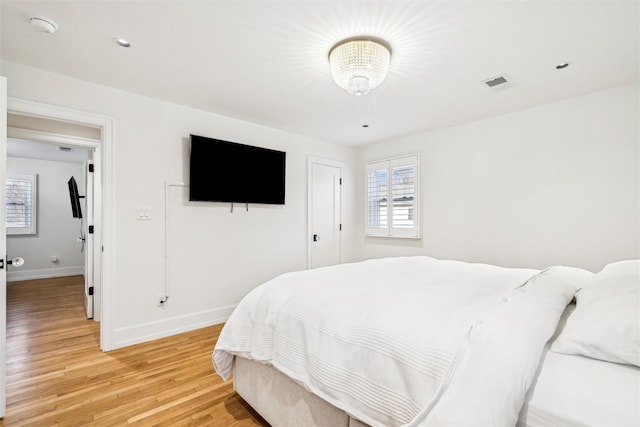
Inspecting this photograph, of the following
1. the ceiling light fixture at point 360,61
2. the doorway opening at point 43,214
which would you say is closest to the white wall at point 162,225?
the ceiling light fixture at point 360,61

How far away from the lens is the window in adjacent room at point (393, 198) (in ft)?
13.7

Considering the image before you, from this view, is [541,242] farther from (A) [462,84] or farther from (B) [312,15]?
(B) [312,15]

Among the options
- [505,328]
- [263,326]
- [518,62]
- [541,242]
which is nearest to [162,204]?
[263,326]

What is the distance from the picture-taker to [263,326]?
5.36 feet

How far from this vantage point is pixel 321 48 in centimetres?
208

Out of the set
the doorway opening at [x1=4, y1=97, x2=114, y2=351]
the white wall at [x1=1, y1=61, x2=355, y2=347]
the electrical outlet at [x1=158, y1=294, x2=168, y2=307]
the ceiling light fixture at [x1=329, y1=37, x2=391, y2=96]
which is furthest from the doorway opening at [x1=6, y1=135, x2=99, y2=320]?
the ceiling light fixture at [x1=329, y1=37, x2=391, y2=96]

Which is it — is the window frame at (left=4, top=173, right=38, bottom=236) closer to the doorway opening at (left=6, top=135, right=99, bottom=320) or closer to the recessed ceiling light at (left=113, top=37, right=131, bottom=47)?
the doorway opening at (left=6, top=135, right=99, bottom=320)

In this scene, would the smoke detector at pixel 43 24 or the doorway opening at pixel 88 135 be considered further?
the doorway opening at pixel 88 135

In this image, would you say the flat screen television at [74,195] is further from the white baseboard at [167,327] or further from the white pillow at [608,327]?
the white pillow at [608,327]

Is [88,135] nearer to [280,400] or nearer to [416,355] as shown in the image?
[280,400]

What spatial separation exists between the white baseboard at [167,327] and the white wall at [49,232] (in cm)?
476

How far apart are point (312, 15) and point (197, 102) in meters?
1.79

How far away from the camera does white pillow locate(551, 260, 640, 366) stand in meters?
0.86

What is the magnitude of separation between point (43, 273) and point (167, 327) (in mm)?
4872
